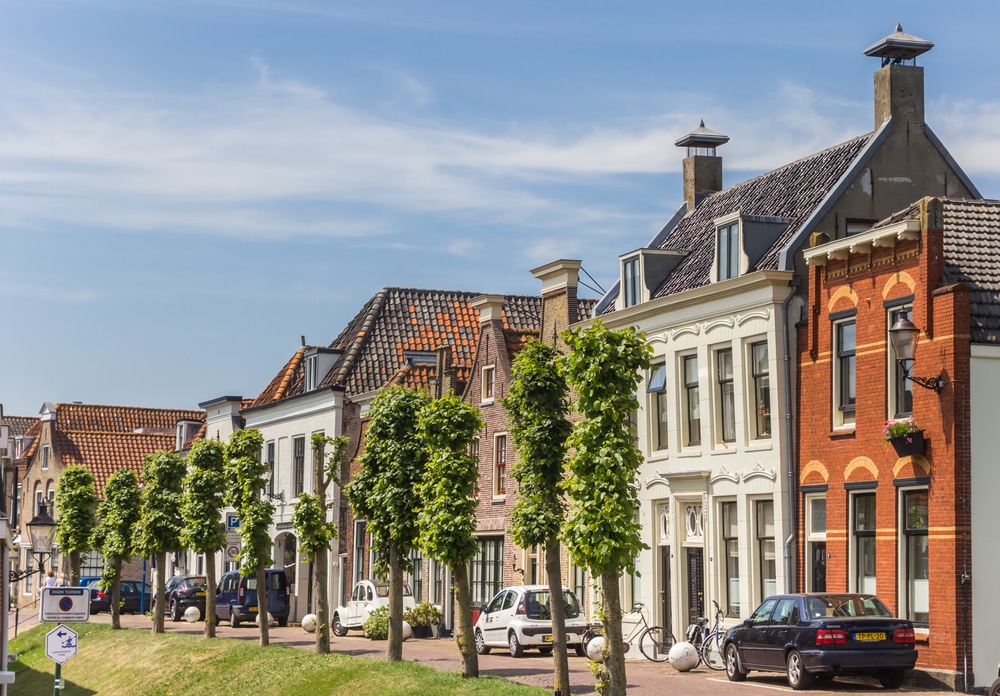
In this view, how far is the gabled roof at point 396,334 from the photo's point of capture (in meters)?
54.9

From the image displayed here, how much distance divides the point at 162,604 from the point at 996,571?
90.9 ft

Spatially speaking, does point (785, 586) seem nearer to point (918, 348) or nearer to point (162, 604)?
point (918, 348)

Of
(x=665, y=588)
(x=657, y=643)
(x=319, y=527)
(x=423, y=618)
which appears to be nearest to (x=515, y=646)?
(x=657, y=643)

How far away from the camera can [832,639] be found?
2545 cm

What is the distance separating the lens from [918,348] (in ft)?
92.4

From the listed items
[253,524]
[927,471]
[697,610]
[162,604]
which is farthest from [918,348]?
[162,604]

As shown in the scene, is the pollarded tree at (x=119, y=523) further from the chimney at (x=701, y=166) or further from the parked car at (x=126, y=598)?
the chimney at (x=701, y=166)

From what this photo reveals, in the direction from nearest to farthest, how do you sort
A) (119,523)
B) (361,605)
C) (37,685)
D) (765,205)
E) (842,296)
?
(842,296) < (765,205) < (361,605) < (37,685) < (119,523)

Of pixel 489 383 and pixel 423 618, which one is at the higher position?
pixel 489 383

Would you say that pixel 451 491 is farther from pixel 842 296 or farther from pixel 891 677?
pixel 891 677

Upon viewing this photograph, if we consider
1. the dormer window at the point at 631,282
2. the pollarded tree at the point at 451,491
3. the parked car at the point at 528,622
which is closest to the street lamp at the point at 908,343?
the pollarded tree at the point at 451,491

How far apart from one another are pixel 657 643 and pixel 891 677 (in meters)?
9.47

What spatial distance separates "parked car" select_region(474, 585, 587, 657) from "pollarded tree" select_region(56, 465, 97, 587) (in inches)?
965

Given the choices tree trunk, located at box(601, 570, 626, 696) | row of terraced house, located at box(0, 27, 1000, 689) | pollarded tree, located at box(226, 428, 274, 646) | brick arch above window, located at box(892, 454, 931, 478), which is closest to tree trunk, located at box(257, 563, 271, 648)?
pollarded tree, located at box(226, 428, 274, 646)
